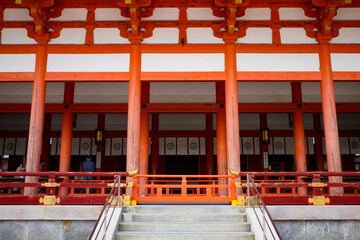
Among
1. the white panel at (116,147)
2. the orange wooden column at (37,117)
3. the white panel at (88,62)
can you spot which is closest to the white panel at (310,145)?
the white panel at (116,147)

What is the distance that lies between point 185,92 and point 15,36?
4.89 metres

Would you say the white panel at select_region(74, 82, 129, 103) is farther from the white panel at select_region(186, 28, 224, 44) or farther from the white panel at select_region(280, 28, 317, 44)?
the white panel at select_region(280, 28, 317, 44)

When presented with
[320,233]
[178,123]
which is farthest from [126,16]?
[320,233]

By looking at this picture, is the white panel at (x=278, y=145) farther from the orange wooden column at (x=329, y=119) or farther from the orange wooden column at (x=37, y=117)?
the orange wooden column at (x=37, y=117)

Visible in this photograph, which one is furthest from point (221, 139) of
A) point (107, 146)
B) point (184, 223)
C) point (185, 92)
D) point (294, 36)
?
point (107, 146)

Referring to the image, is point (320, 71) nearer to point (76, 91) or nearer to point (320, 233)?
point (320, 233)

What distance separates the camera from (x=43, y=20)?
7.94 metres

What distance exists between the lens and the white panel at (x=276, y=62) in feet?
26.1

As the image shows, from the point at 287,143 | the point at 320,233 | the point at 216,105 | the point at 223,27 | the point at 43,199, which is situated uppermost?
the point at 223,27

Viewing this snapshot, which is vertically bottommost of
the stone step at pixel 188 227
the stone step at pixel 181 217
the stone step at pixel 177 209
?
the stone step at pixel 188 227

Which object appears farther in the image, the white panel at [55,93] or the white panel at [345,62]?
the white panel at [55,93]

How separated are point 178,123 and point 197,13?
17.2ft

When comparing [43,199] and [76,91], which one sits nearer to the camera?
[43,199]

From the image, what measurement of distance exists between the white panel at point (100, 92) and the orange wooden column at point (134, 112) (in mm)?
2556
